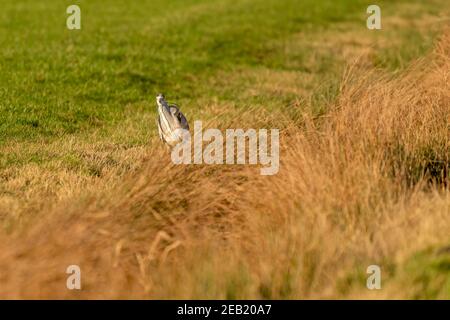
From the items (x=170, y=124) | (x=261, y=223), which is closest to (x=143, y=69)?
(x=170, y=124)

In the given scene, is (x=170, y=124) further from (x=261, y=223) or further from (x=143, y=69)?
(x=143, y=69)

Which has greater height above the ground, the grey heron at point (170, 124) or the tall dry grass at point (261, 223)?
the grey heron at point (170, 124)

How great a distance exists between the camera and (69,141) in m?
11.1

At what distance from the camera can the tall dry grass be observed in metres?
6.98

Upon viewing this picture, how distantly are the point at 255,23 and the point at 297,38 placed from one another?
158 cm

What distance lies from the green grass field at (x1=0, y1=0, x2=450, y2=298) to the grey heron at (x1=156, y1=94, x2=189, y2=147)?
0.59 feet

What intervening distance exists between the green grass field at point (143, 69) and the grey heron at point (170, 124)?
18 centimetres

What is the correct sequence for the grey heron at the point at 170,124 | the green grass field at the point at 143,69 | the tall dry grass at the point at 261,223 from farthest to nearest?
the green grass field at the point at 143,69 < the grey heron at the point at 170,124 < the tall dry grass at the point at 261,223

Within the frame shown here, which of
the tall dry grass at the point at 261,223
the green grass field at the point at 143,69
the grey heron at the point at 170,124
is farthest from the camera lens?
the green grass field at the point at 143,69

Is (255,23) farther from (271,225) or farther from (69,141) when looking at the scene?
(271,225)

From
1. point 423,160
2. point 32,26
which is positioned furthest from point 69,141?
point 32,26

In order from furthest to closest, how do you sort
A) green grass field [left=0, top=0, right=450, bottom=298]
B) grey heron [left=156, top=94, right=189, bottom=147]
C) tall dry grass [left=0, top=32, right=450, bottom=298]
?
green grass field [left=0, top=0, right=450, bottom=298], grey heron [left=156, top=94, right=189, bottom=147], tall dry grass [left=0, top=32, right=450, bottom=298]

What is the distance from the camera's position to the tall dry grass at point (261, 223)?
6977mm

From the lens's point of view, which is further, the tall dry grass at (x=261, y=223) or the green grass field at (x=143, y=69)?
the green grass field at (x=143, y=69)
